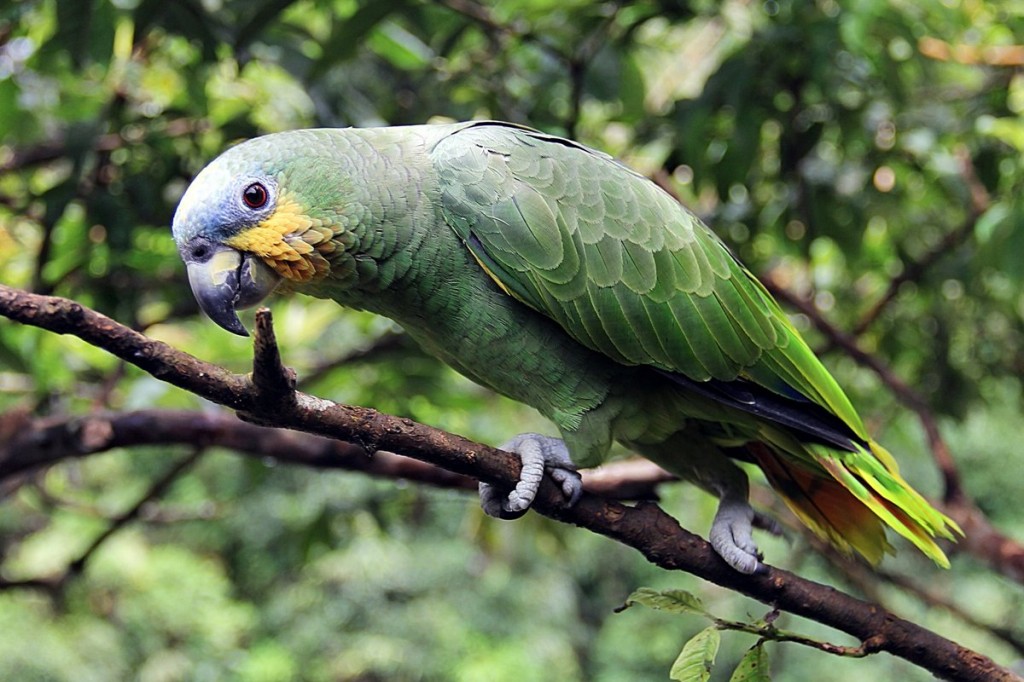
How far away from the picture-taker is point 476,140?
1193 millimetres

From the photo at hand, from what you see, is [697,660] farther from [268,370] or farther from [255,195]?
[255,195]

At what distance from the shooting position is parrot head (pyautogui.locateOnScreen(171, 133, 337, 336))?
40.8 inches

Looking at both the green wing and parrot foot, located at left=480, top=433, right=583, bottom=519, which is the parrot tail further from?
parrot foot, located at left=480, top=433, right=583, bottom=519

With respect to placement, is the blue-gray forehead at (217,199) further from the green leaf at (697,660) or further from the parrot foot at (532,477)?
the green leaf at (697,660)

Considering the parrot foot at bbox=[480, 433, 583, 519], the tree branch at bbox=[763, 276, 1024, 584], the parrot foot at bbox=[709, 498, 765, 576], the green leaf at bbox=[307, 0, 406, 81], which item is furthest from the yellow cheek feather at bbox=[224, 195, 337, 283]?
the tree branch at bbox=[763, 276, 1024, 584]

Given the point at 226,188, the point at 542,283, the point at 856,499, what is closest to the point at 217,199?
the point at 226,188

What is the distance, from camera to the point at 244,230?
3.42 ft

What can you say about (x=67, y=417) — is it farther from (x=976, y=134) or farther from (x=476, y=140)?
(x=976, y=134)

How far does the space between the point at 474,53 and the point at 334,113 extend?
15.9 inches

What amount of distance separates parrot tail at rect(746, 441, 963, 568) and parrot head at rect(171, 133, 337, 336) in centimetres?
74

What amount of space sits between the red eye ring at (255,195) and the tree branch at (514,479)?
0.26m

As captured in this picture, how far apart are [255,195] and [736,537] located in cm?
76

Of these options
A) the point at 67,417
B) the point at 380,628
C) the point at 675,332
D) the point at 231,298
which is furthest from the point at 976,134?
A: the point at 380,628

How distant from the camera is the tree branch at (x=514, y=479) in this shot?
81 cm
